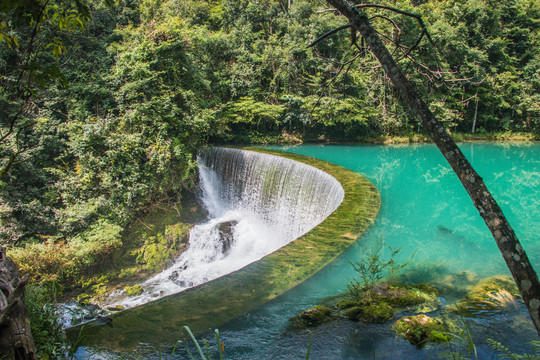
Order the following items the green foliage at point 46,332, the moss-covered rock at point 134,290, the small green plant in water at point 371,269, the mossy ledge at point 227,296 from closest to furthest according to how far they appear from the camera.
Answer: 1. the green foliage at point 46,332
2. the mossy ledge at point 227,296
3. the small green plant in water at point 371,269
4. the moss-covered rock at point 134,290

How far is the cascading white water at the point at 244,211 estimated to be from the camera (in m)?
7.08

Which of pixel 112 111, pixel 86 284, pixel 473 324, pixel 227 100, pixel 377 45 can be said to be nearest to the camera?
pixel 377 45

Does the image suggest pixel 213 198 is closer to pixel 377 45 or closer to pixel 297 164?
pixel 297 164

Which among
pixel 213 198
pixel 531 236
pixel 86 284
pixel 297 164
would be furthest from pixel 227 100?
pixel 531 236

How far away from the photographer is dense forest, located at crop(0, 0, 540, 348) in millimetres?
6195

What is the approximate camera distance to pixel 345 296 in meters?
3.33

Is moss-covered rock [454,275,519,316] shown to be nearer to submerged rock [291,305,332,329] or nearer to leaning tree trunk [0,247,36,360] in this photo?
submerged rock [291,305,332,329]

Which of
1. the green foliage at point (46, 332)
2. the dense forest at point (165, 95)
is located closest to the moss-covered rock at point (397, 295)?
the dense forest at point (165, 95)

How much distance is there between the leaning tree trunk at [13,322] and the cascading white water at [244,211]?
5245 mm

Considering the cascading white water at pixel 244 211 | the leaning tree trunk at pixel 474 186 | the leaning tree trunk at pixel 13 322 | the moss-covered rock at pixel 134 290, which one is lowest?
the moss-covered rock at pixel 134 290

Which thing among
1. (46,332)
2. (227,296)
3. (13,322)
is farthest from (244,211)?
(13,322)

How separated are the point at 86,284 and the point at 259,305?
17.5 ft

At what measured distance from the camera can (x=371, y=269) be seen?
341 centimetres

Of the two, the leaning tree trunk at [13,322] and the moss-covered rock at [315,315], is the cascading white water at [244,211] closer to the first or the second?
the moss-covered rock at [315,315]
